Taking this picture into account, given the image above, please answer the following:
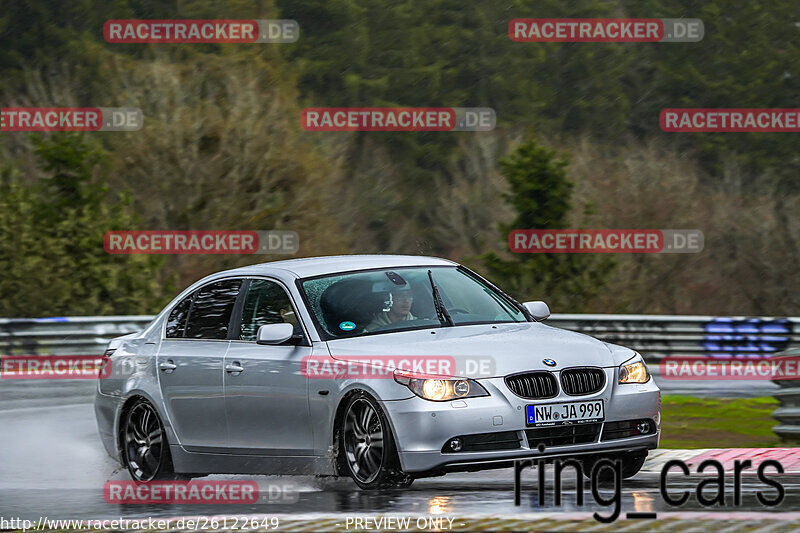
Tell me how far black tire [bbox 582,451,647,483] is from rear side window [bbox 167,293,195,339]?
3.10 meters

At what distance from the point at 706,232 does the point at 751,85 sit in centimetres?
1522

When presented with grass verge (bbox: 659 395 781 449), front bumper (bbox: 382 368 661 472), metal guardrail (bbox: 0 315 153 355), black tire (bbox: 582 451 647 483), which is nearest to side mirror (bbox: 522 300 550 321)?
black tire (bbox: 582 451 647 483)

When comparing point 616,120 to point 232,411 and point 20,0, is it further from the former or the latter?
point 232,411

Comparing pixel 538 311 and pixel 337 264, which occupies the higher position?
pixel 337 264

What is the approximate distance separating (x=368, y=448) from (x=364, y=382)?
40 centimetres

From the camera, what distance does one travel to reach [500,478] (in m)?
10.6

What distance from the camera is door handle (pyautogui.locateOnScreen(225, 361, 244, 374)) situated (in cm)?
1027

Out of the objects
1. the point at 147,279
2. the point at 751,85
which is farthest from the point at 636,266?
the point at 751,85

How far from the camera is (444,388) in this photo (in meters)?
9.08

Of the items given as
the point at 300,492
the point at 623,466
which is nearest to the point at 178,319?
the point at 300,492

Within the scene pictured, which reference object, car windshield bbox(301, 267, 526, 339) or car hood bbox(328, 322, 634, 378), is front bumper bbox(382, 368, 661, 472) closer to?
car hood bbox(328, 322, 634, 378)

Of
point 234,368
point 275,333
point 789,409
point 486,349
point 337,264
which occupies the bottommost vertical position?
point 789,409

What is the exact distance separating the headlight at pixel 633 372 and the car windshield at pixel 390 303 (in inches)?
41.7

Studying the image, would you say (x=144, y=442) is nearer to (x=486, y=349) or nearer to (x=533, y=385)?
(x=486, y=349)
